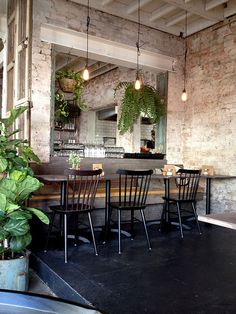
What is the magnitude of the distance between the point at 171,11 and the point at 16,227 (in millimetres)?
4771

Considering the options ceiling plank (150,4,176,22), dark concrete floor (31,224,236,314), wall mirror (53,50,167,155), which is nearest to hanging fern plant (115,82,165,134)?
A: wall mirror (53,50,167,155)

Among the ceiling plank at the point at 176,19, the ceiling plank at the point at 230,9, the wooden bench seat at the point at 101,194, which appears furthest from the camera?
the ceiling plank at the point at 176,19

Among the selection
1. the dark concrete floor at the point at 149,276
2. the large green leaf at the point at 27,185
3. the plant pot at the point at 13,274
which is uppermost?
the large green leaf at the point at 27,185

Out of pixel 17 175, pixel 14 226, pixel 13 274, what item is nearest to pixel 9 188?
pixel 17 175

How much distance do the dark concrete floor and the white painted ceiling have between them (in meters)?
3.83

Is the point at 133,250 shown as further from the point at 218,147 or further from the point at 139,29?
the point at 139,29

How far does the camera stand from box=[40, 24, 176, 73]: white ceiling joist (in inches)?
193

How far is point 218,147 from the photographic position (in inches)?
219

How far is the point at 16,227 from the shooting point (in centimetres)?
242

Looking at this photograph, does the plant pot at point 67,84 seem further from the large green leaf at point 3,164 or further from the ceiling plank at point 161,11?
the large green leaf at point 3,164

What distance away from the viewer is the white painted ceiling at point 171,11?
5.09 meters

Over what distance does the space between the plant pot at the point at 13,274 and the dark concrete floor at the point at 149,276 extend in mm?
310

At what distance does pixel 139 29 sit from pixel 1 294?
5.74 meters

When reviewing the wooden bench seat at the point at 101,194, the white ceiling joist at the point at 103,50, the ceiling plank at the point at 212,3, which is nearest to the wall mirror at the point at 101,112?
the white ceiling joist at the point at 103,50
